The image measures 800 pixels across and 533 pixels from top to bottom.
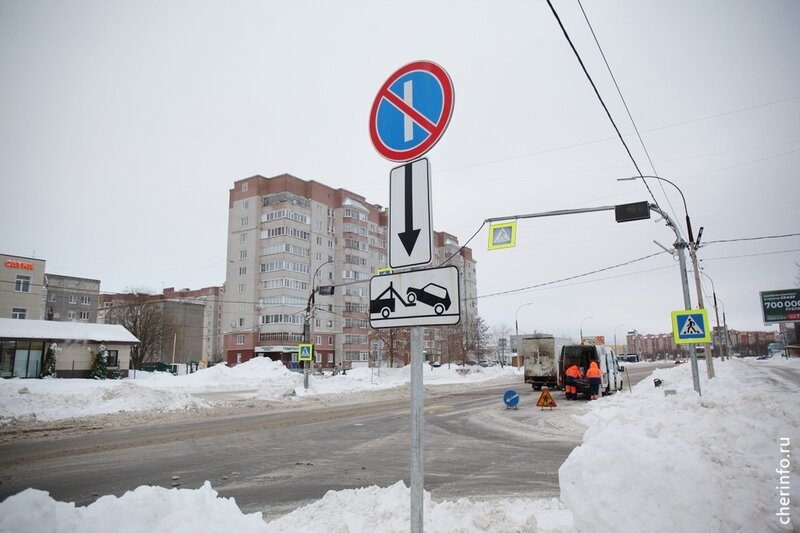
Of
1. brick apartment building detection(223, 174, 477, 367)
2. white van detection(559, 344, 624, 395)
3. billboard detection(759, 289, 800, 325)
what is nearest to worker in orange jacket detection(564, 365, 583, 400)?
white van detection(559, 344, 624, 395)

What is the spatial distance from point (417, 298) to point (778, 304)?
53684mm

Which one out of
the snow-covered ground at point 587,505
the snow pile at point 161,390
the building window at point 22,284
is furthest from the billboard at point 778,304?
the building window at point 22,284

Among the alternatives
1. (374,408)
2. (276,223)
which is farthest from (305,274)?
(374,408)

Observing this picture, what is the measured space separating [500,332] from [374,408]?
10703 centimetres

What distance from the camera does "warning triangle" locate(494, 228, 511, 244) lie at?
14758 millimetres

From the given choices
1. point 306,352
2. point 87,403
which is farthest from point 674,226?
point 87,403

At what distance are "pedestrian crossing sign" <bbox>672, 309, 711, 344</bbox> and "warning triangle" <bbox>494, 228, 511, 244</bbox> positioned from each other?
565 centimetres

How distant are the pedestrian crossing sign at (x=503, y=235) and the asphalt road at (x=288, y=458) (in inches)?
224

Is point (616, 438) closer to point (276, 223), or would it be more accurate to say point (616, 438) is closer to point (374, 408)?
point (374, 408)

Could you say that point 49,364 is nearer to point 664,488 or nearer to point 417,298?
point 417,298

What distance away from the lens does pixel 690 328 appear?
14133mm

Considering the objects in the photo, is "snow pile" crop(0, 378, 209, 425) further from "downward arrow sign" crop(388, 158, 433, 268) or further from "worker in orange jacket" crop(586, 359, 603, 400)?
"worker in orange jacket" crop(586, 359, 603, 400)

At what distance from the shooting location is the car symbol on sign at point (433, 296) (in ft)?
8.62

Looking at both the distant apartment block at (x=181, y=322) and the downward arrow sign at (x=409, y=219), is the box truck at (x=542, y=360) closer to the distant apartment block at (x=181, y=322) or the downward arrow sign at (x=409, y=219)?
the downward arrow sign at (x=409, y=219)
